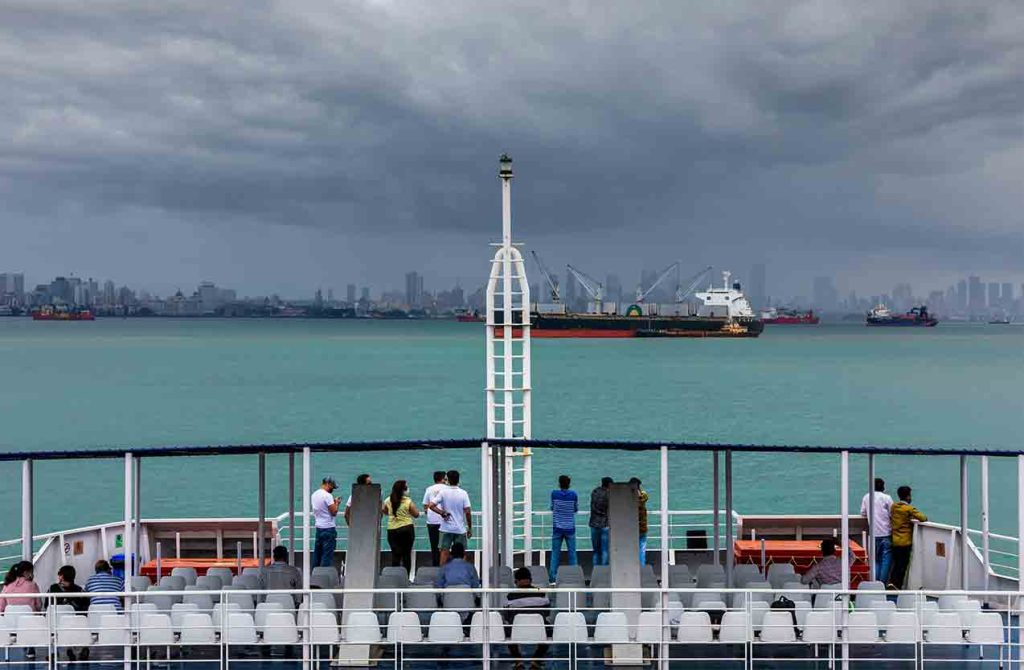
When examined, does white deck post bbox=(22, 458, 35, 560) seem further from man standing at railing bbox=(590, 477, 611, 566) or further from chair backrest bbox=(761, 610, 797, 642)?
chair backrest bbox=(761, 610, 797, 642)

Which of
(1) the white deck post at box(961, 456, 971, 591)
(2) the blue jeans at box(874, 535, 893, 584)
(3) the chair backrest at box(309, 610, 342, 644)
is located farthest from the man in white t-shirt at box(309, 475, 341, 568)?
(1) the white deck post at box(961, 456, 971, 591)

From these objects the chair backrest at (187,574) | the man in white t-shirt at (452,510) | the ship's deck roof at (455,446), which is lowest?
the chair backrest at (187,574)

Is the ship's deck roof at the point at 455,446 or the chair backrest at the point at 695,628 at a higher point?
the ship's deck roof at the point at 455,446

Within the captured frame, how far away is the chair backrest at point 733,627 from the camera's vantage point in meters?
12.3

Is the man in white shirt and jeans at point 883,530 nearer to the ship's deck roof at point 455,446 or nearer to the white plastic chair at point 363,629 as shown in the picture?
the ship's deck roof at point 455,446

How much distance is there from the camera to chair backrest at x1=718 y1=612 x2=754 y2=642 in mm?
12346

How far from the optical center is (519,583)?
12.7 m

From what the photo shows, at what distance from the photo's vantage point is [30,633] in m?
12.4

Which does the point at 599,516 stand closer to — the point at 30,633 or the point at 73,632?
the point at 73,632

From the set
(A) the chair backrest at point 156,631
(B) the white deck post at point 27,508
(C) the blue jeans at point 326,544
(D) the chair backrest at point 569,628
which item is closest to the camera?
(D) the chair backrest at point 569,628

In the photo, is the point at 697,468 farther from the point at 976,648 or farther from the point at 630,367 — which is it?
the point at 630,367

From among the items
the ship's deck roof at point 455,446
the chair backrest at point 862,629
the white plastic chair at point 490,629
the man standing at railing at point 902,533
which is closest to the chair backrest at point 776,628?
the chair backrest at point 862,629

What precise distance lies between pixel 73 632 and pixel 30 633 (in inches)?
18.7

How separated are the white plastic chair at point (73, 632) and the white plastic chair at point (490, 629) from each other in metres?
4.17
